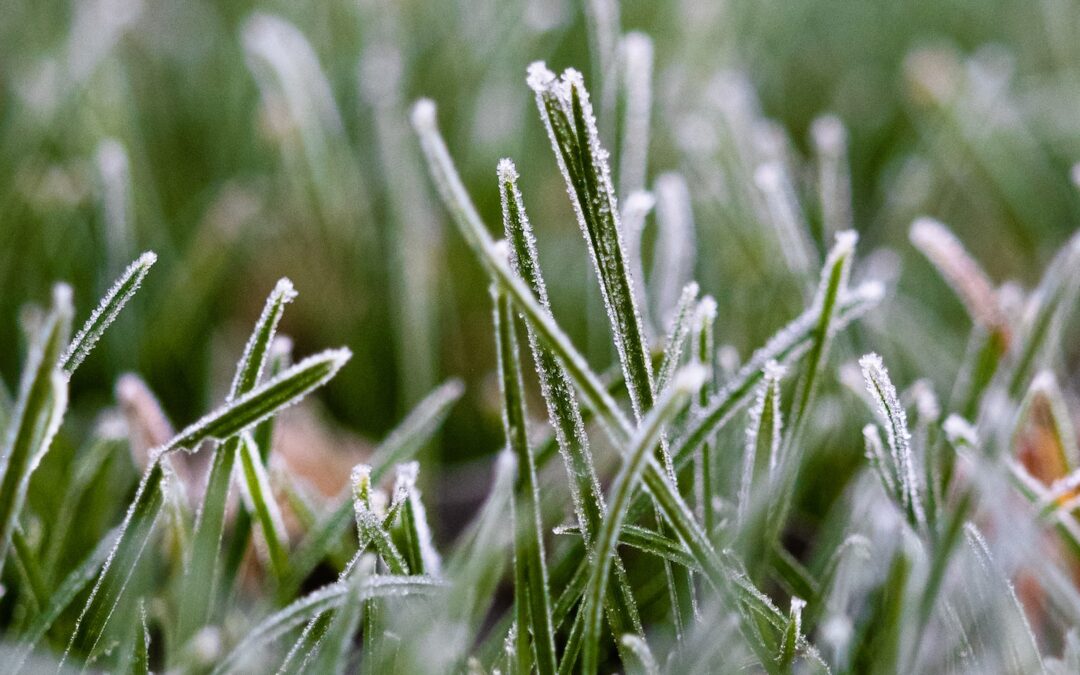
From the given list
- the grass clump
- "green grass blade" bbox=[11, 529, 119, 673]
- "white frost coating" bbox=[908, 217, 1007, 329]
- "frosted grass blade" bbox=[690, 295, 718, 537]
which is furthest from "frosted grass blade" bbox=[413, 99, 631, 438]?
"white frost coating" bbox=[908, 217, 1007, 329]

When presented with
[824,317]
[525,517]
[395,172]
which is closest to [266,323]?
[525,517]

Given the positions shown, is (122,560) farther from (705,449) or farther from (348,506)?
(705,449)

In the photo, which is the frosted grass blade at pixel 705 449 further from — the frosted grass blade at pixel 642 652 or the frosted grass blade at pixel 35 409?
the frosted grass blade at pixel 35 409

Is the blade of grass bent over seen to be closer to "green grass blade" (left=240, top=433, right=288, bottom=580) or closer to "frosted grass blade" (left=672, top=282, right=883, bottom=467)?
"green grass blade" (left=240, top=433, right=288, bottom=580)

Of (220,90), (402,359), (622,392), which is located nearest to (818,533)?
(622,392)

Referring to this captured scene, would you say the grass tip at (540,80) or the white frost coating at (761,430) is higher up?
the grass tip at (540,80)

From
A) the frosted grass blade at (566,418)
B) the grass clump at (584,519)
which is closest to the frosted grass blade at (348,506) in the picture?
the grass clump at (584,519)
